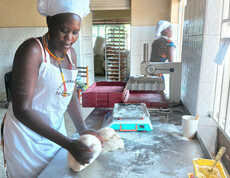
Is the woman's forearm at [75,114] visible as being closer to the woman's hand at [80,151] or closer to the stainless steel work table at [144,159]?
the stainless steel work table at [144,159]

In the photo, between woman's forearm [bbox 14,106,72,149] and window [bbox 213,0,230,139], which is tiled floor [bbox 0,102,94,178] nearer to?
woman's forearm [bbox 14,106,72,149]

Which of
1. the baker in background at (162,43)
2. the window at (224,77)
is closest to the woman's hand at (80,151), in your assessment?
the window at (224,77)

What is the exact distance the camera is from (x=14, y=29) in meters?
4.39

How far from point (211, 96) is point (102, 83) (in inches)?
37.8

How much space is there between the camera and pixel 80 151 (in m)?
0.85

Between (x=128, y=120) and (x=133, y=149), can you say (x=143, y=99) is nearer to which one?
(x=128, y=120)

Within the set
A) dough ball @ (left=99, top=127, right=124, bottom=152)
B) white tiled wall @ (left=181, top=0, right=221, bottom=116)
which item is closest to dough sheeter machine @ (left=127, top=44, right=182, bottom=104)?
white tiled wall @ (left=181, top=0, right=221, bottom=116)

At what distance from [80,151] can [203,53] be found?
944 millimetres

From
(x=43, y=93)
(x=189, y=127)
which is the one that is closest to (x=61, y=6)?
(x=43, y=93)

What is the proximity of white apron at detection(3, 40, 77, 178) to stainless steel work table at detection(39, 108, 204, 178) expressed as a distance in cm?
14

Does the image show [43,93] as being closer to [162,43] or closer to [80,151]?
[80,151]

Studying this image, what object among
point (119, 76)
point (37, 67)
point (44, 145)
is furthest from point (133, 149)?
point (119, 76)

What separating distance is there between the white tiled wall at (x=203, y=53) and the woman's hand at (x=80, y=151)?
843 millimetres

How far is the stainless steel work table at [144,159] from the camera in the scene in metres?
0.87
